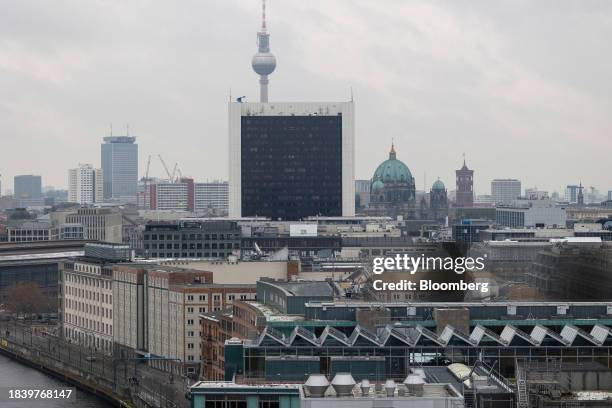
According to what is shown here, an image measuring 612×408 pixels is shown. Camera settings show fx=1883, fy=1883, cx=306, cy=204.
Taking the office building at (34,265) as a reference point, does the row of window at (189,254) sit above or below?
above

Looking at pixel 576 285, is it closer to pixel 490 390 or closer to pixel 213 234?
pixel 213 234

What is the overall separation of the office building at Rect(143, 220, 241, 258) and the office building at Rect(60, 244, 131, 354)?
1061 cm

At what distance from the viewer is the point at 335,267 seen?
142 meters

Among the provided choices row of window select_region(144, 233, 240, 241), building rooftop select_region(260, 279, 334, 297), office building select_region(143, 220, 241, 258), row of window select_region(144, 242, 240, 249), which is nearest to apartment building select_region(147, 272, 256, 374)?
building rooftop select_region(260, 279, 334, 297)

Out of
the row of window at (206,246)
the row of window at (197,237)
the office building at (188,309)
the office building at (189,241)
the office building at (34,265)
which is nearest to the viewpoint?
the office building at (188,309)

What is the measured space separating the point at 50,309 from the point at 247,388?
113 meters

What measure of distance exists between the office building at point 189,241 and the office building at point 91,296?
34.8 ft

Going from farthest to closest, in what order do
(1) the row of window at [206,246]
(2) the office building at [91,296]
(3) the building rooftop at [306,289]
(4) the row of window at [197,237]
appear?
1. (4) the row of window at [197,237]
2. (1) the row of window at [206,246]
3. (2) the office building at [91,296]
4. (3) the building rooftop at [306,289]

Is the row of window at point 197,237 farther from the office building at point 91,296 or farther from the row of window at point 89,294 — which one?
the row of window at point 89,294

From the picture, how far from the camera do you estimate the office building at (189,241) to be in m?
156

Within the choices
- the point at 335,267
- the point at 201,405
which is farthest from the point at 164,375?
the point at 201,405

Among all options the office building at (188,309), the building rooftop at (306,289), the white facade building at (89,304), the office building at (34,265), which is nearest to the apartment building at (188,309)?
the office building at (188,309)

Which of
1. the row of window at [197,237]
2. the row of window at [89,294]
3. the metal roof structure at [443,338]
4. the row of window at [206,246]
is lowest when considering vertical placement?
the row of window at [89,294]

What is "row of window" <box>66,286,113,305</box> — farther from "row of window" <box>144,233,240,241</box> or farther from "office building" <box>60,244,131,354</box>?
"row of window" <box>144,233,240,241</box>
